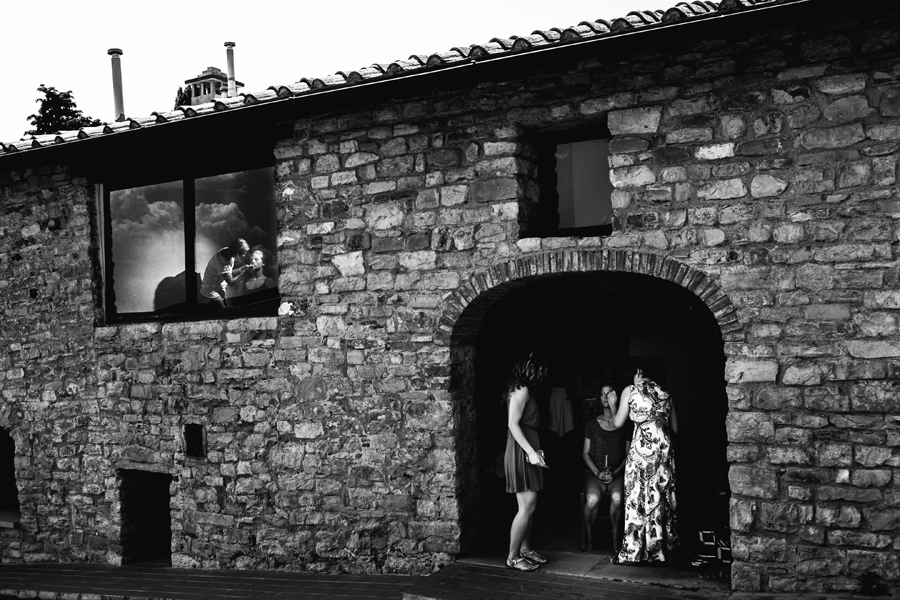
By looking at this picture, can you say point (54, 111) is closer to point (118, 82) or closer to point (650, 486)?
point (118, 82)

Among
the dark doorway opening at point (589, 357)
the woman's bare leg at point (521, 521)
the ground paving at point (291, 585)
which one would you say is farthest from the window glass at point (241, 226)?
the woman's bare leg at point (521, 521)

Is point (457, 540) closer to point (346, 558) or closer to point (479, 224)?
point (346, 558)

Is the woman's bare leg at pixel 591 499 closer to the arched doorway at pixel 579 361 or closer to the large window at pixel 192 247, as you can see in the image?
the arched doorway at pixel 579 361

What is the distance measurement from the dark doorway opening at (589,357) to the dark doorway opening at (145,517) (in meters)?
3.27

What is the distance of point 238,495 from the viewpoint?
6852 millimetres

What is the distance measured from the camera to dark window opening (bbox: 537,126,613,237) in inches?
230

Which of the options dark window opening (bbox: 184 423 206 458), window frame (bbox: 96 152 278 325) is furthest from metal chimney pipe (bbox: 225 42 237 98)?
dark window opening (bbox: 184 423 206 458)

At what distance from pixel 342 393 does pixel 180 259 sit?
2314 millimetres

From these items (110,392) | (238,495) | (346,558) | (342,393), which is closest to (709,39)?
(342,393)

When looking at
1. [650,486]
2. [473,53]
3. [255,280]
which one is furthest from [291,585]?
[473,53]

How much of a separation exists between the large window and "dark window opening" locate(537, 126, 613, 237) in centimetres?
244

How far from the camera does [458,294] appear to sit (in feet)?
19.5

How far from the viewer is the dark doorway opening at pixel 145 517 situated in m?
7.57

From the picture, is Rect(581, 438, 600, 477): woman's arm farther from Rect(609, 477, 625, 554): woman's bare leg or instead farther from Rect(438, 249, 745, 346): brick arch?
Rect(438, 249, 745, 346): brick arch
